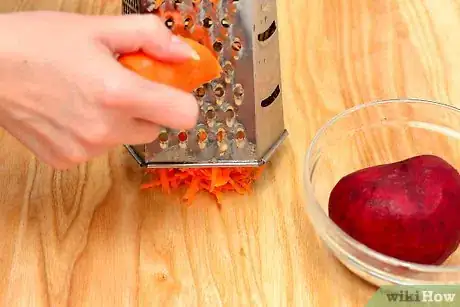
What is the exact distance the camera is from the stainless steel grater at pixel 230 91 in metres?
0.82

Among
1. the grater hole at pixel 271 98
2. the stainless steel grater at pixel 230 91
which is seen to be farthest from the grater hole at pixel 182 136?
the grater hole at pixel 271 98

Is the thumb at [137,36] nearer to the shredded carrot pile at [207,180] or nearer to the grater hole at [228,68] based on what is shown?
the grater hole at [228,68]

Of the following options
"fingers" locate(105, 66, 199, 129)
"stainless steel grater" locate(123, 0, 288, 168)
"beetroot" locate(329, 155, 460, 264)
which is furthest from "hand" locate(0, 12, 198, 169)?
"beetroot" locate(329, 155, 460, 264)

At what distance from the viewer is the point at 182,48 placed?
0.74 m

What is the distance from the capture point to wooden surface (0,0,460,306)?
81 centimetres

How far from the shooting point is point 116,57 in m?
0.74

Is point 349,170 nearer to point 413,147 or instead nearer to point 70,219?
point 413,147

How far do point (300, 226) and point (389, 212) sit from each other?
0.14m

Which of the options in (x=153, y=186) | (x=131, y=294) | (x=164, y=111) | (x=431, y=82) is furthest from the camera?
(x=431, y=82)

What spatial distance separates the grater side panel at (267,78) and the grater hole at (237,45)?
0.02m

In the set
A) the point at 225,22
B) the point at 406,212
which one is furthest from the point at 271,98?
the point at 406,212

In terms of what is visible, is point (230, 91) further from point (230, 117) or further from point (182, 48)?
point (182, 48)

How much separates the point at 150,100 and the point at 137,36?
76 mm

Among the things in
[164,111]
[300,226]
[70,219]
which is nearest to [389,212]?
[300,226]
